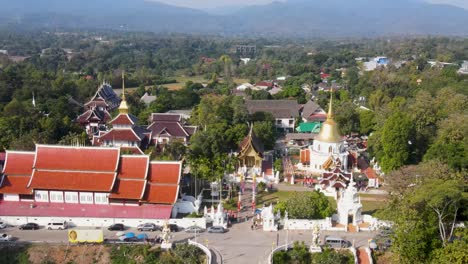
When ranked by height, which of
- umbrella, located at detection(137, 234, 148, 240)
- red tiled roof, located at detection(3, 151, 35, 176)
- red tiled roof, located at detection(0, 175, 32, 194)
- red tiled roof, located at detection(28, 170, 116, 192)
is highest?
red tiled roof, located at detection(3, 151, 35, 176)

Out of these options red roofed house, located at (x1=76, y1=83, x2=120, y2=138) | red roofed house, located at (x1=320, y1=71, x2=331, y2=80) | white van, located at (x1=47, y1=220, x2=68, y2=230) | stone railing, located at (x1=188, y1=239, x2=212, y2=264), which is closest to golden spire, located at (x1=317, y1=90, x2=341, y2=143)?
stone railing, located at (x1=188, y1=239, x2=212, y2=264)

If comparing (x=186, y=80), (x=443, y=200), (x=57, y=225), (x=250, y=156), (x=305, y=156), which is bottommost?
(x=186, y=80)

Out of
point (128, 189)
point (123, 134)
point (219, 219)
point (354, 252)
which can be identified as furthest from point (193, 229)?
point (123, 134)

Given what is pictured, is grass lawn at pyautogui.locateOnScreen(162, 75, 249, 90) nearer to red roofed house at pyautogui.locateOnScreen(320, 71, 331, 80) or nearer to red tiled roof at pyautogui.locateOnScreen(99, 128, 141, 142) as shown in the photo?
red roofed house at pyautogui.locateOnScreen(320, 71, 331, 80)

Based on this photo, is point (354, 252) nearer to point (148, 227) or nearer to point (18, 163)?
point (148, 227)

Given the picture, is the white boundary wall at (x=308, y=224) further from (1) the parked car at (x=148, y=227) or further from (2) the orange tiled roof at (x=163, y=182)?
(1) the parked car at (x=148, y=227)

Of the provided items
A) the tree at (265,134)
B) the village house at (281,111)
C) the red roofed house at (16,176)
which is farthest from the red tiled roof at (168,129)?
the red roofed house at (16,176)

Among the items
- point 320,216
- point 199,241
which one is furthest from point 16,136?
point 320,216
